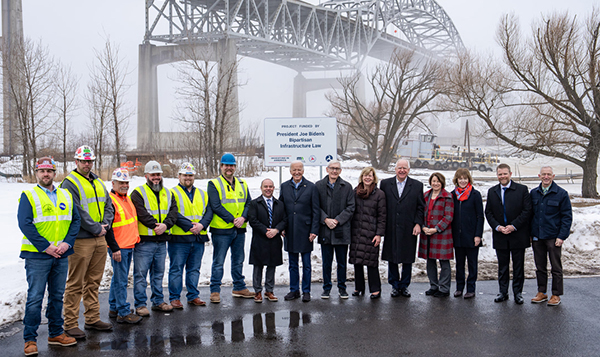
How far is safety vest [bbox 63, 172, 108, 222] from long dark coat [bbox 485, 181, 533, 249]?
539cm

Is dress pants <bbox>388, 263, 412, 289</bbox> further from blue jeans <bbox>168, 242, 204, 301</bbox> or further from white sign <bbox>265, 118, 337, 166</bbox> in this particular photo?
white sign <bbox>265, 118, 337, 166</bbox>

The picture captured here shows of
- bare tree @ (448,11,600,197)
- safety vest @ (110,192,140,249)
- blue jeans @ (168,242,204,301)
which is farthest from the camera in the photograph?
bare tree @ (448,11,600,197)

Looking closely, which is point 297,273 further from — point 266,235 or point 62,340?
point 62,340

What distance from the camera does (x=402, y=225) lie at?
7215 millimetres

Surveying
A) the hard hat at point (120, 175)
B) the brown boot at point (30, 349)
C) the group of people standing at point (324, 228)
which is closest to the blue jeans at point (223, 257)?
the group of people standing at point (324, 228)

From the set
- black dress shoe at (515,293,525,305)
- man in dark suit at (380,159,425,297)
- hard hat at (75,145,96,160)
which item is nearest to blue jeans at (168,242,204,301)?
hard hat at (75,145,96,160)

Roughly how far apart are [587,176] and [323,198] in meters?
17.6

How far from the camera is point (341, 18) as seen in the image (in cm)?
6316

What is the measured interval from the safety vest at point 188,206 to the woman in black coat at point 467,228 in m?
3.74

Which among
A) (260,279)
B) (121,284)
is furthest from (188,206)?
Result: (260,279)

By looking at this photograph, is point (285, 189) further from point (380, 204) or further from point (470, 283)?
point (470, 283)

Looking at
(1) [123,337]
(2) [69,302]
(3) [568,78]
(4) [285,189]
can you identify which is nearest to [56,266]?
(2) [69,302]

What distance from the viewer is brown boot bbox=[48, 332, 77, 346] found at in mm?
5242

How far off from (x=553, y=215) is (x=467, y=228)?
3.79 feet
